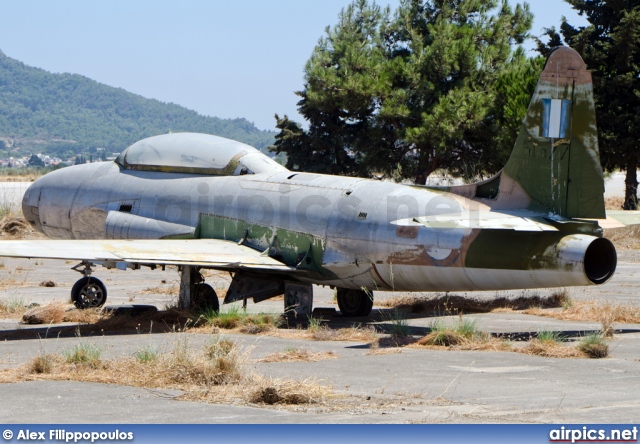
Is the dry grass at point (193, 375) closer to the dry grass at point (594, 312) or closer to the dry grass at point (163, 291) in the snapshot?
the dry grass at point (594, 312)

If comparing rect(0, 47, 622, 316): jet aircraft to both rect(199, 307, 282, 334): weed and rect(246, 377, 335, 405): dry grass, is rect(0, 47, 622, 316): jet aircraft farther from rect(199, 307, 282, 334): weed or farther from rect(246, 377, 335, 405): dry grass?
rect(246, 377, 335, 405): dry grass

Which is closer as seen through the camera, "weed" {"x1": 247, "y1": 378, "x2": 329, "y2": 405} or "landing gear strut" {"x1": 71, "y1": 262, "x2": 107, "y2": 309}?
"weed" {"x1": 247, "y1": 378, "x2": 329, "y2": 405}

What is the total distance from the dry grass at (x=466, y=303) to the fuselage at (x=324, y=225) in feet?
8.34

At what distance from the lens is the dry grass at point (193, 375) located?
9.95 m

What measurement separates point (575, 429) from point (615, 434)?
13.8 inches

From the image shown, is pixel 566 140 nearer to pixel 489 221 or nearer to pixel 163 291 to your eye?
pixel 489 221

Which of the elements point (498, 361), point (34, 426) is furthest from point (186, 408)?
point (498, 361)

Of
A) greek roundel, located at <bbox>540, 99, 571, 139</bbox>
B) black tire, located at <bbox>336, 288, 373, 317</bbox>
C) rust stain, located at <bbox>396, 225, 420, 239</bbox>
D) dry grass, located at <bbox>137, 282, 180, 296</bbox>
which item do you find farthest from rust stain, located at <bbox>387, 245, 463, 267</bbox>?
dry grass, located at <bbox>137, 282, 180, 296</bbox>

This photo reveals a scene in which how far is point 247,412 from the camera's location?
9445 millimetres

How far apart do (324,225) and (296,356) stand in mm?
4539

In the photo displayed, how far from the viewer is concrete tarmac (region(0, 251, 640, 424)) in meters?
9.20

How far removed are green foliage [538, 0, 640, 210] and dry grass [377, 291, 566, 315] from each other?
23.2 metres

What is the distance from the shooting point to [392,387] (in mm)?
10938

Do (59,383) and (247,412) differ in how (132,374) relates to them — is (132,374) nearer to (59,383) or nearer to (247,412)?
(59,383)
